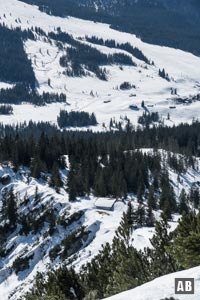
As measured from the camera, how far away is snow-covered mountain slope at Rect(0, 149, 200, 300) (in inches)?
2884

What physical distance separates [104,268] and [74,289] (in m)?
3.20

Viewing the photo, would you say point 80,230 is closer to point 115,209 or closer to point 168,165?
point 115,209

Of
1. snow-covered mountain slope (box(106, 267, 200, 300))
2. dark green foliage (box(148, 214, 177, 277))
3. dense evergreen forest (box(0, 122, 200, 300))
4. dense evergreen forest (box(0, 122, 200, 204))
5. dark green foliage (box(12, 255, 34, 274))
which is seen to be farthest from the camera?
dense evergreen forest (box(0, 122, 200, 204))

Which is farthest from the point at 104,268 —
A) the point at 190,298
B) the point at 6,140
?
the point at 6,140

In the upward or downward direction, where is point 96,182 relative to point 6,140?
downward

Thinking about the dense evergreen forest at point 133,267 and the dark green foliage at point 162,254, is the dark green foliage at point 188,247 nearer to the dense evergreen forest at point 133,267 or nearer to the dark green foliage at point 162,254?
the dense evergreen forest at point 133,267

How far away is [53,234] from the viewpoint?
82188mm

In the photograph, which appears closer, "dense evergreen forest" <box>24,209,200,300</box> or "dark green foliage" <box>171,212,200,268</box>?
"dark green foliage" <box>171,212,200,268</box>

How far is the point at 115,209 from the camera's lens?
98.2 meters

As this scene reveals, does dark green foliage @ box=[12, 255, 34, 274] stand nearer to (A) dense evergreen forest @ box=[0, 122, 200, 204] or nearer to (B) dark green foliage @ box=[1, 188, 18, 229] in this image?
(B) dark green foliage @ box=[1, 188, 18, 229]

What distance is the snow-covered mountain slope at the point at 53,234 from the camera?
240 ft

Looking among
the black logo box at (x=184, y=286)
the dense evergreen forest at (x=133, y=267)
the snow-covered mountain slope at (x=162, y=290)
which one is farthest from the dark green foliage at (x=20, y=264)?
the black logo box at (x=184, y=286)

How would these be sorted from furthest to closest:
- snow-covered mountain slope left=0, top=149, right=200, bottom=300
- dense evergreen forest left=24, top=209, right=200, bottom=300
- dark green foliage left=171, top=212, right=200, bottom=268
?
snow-covered mountain slope left=0, top=149, right=200, bottom=300, dense evergreen forest left=24, top=209, right=200, bottom=300, dark green foliage left=171, top=212, right=200, bottom=268

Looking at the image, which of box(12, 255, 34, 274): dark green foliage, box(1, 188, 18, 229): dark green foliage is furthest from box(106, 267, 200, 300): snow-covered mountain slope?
box(1, 188, 18, 229): dark green foliage
